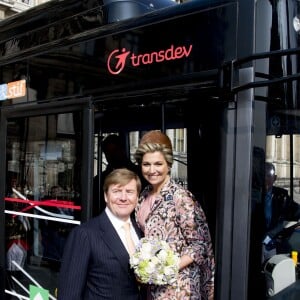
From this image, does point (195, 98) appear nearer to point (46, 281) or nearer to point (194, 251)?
point (194, 251)

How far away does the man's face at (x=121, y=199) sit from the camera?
2275 millimetres

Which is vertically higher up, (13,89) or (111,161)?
(13,89)

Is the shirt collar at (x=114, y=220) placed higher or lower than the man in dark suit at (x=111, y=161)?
lower

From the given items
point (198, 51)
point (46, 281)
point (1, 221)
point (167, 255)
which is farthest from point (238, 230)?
point (1, 221)

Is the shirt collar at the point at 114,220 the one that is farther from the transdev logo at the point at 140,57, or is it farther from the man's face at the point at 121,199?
the transdev logo at the point at 140,57

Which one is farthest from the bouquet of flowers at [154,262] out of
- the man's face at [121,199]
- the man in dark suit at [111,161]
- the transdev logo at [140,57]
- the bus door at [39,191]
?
the transdev logo at [140,57]

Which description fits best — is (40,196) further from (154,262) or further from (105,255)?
(154,262)

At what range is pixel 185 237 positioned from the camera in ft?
7.95

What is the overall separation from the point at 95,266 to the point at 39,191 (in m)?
1.23

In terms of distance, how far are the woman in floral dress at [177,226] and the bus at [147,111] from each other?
0.41 ft

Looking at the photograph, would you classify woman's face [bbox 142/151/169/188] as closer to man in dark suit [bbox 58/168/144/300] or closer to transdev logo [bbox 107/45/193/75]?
man in dark suit [bbox 58/168/144/300]

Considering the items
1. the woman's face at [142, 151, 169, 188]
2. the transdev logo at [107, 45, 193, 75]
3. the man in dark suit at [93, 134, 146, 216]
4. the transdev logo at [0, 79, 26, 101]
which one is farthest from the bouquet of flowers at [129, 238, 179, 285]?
the transdev logo at [0, 79, 26, 101]

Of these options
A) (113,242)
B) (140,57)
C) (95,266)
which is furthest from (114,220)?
(140,57)

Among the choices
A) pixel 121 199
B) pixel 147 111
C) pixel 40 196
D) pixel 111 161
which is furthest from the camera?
pixel 40 196
